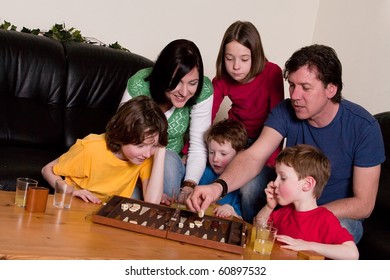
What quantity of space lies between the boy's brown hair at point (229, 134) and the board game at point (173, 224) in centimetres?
92

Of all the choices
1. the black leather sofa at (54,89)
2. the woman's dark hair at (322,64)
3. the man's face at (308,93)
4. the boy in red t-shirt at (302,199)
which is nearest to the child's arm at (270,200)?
the boy in red t-shirt at (302,199)

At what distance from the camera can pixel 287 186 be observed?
2.38 m

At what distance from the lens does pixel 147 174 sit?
2738 millimetres

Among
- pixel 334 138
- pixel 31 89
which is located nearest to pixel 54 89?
pixel 31 89

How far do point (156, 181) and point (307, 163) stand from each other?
26.9 inches

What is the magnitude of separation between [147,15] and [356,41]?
1.59 meters

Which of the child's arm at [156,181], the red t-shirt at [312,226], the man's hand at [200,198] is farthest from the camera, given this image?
the child's arm at [156,181]

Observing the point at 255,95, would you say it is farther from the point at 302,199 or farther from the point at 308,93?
the point at 302,199

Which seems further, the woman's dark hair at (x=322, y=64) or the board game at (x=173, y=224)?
the woman's dark hair at (x=322, y=64)

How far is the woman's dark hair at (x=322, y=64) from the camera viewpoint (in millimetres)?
2711

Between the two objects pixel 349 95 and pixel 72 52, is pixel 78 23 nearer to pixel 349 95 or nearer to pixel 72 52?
pixel 72 52

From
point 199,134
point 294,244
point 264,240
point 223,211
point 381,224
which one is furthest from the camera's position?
point 199,134

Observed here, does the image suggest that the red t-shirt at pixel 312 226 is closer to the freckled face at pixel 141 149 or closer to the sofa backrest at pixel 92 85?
the freckled face at pixel 141 149
